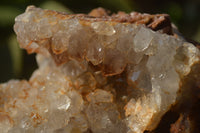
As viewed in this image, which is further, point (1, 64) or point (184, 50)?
point (1, 64)

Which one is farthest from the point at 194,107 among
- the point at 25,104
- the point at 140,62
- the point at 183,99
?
the point at 25,104

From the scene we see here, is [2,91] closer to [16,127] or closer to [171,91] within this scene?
[16,127]

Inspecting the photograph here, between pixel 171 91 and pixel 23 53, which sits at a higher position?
pixel 171 91

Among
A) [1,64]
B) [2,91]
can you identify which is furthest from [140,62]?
[1,64]

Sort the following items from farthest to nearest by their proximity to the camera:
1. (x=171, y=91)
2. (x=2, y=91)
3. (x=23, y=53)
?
(x=23, y=53), (x=2, y=91), (x=171, y=91)

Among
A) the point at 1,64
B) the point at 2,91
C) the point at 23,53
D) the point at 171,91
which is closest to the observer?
the point at 171,91

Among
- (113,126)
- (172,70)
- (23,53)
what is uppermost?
(172,70)

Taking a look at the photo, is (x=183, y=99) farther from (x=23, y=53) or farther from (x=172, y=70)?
(x=23, y=53)
